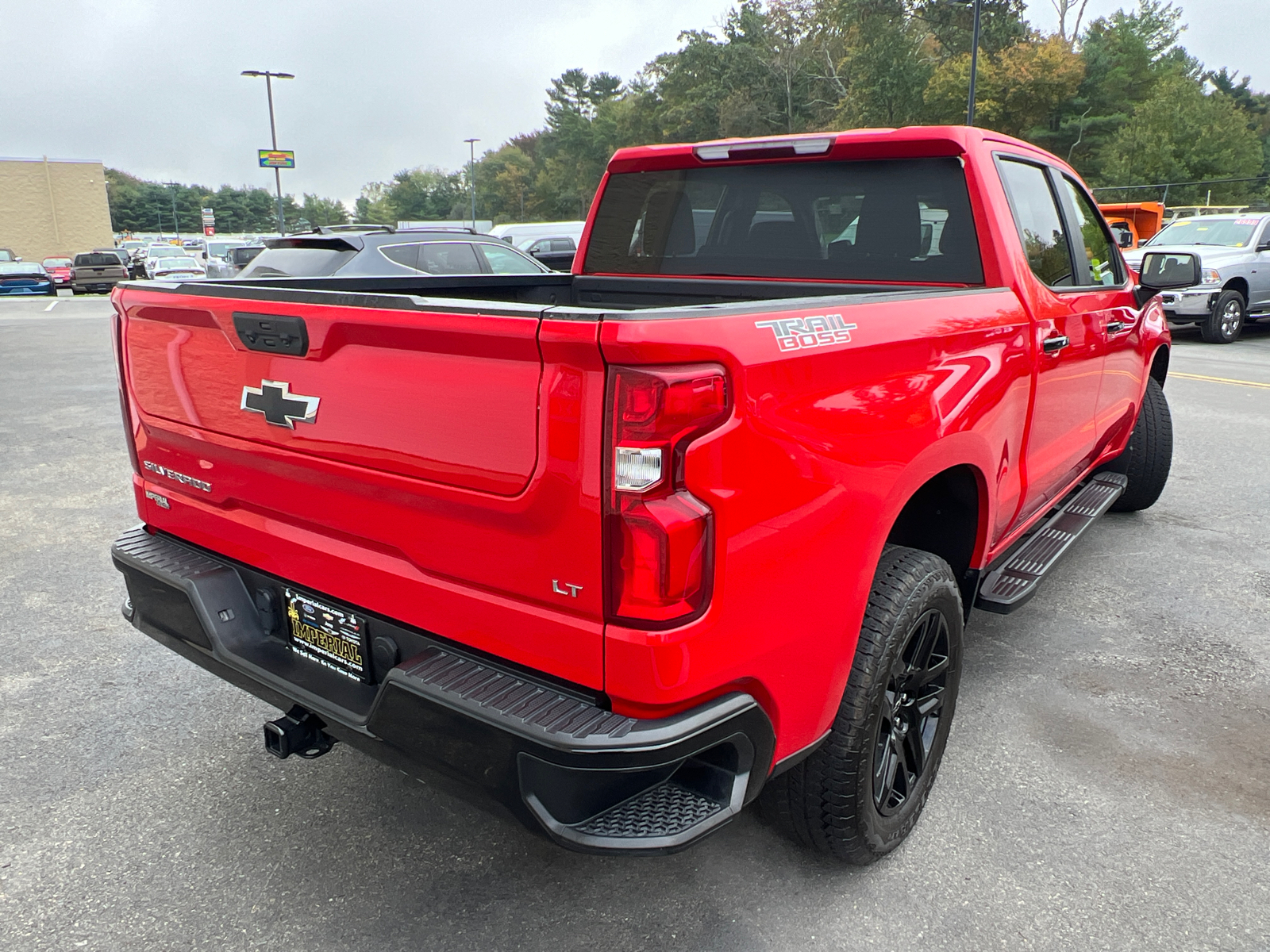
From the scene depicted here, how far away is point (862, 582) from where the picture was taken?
2.10 meters

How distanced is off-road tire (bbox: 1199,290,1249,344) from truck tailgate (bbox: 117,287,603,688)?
14.7 meters

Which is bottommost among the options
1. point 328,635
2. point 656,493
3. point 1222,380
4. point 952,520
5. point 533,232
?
point 1222,380

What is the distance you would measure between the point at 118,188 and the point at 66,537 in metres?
137

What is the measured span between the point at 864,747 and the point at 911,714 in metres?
0.42

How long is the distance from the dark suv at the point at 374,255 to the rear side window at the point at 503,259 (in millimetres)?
18

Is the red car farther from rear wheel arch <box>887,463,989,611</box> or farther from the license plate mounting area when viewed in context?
rear wheel arch <box>887,463,989,611</box>

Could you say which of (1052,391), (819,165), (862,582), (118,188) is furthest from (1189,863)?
(118,188)

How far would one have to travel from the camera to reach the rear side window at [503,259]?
10766mm

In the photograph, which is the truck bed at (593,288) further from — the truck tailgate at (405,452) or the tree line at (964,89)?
the tree line at (964,89)

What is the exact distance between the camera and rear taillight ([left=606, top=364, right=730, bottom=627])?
5.23 ft

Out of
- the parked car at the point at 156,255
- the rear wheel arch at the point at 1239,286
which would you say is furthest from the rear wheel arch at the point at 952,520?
the parked car at the point at 156,255

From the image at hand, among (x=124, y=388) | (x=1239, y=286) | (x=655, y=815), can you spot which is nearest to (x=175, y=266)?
(x=1239, y=286)

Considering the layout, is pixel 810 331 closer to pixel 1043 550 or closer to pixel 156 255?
pixel 1043 550

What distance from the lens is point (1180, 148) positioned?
40031mm
